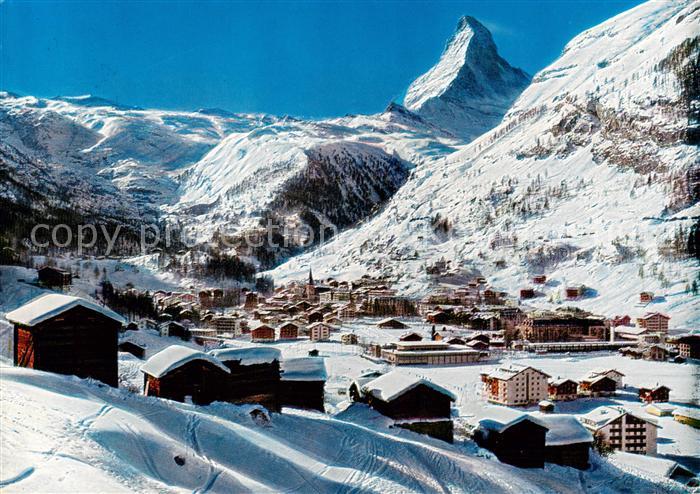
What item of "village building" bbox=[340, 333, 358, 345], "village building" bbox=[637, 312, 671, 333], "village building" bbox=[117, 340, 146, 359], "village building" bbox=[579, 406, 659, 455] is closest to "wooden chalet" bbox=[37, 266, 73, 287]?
"village building" bbox=[117, 340, 146, 359]

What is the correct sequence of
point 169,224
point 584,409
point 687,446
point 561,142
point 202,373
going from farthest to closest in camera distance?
1. point 169,224
2. point 561,142
3. point 584,409
4. point 687,446
5. point 202,373

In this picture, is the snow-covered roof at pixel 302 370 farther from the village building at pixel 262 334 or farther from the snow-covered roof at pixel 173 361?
the village building at pixel 262 334

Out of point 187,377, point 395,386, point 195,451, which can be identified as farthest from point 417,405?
point 195,451

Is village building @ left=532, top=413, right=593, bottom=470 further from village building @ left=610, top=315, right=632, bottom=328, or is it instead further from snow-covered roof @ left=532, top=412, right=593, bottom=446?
village building @ left=610, top=315, right=632, bottom=328

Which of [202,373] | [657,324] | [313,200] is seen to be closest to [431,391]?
[202,373]

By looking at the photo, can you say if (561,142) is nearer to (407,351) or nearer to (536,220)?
(536,220)

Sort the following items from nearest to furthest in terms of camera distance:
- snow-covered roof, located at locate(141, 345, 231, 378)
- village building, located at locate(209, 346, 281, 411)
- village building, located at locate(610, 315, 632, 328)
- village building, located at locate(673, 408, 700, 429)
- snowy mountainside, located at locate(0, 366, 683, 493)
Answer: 1. snowy mountainside, located at locate(0, 366, 683, 493)
2. snow-covered roof, located at locate(141, 345, 231, 378)
3. village building, located at locate(209, 346, 281, 411)
4. village building, located at locate(673, 408, 700, 429)
5. village building, located at locate(610, 315, 632, 328)
